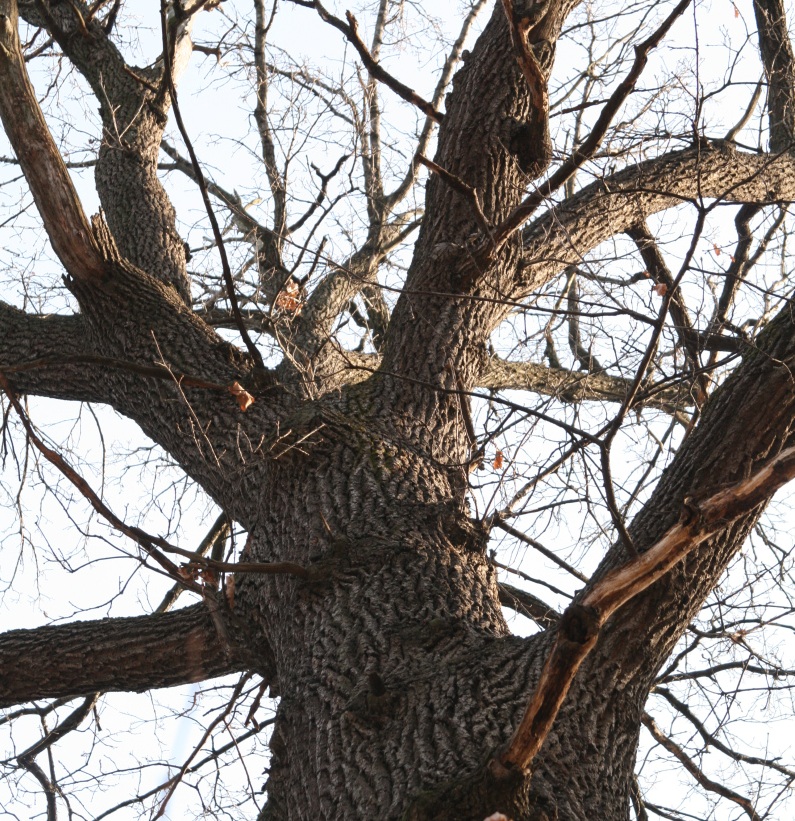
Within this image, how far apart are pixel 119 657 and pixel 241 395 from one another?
89 cm

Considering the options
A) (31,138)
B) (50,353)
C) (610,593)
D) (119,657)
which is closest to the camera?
(610,593)

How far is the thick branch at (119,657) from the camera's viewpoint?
2711mm

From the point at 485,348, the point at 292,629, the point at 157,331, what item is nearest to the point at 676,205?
the point at 485,348

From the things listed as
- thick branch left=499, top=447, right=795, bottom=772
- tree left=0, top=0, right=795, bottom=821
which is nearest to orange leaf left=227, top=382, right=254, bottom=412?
tree left=0, top=0, right=795, bottom=821

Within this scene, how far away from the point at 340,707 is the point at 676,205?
2530 millimetres

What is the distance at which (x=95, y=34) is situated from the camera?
4645mm

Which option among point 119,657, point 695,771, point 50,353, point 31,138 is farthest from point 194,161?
point 695,771

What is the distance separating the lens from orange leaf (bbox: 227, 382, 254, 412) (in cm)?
297

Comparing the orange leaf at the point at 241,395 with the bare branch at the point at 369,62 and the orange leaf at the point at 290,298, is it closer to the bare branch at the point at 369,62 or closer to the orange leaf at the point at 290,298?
the orange leaf at the point at 290,298

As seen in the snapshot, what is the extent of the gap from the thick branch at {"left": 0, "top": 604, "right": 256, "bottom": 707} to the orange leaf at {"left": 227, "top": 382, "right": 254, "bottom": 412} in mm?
668

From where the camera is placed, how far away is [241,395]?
2969mm

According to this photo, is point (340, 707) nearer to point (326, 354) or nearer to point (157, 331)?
point (157, 331)

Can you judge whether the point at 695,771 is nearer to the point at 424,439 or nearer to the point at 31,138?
the point at 424,439

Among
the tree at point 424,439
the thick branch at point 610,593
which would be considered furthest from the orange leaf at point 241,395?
the thick branch at point 610,593
